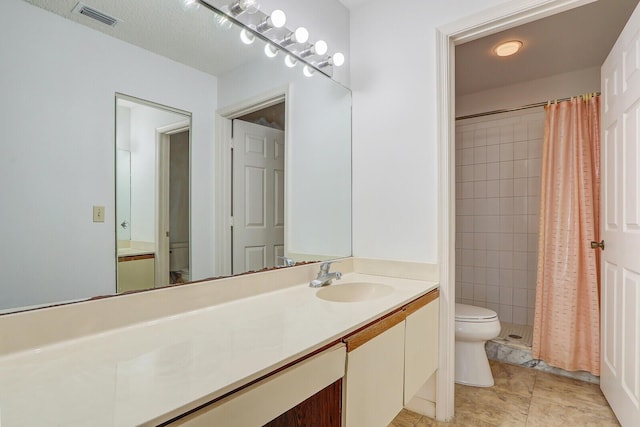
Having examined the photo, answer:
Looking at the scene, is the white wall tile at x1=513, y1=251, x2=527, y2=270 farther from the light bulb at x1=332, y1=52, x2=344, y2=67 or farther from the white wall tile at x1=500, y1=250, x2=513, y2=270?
the light bulb at x1=332, y1=52, x2=344, y2=67

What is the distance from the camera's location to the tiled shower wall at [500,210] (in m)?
2.86

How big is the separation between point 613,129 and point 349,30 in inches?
60.1

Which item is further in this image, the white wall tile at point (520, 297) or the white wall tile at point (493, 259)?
the white wall tile at point (493, 259)

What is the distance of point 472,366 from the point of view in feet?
6.62

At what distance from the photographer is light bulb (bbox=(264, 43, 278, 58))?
146cm

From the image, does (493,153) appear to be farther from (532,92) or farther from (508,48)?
(508,48)

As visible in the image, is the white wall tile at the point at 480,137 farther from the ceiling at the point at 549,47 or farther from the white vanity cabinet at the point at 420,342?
the white vanity cabinet at the point at 420,342

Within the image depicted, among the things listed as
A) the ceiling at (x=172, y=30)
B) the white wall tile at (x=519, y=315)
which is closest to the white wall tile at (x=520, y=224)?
the white wall tile at (x=519, y=315)

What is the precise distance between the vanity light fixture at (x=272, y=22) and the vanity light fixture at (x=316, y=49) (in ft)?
0.72

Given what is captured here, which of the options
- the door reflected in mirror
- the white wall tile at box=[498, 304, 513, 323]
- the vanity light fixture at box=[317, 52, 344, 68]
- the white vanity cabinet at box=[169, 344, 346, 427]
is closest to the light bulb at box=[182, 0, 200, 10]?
the door reflected in mirror

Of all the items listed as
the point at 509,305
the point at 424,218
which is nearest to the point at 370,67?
the point at 424,218

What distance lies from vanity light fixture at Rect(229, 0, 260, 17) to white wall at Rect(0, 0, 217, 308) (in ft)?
1.40

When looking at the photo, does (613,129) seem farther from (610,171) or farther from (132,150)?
(132,150)

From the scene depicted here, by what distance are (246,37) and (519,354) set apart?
2580mm
